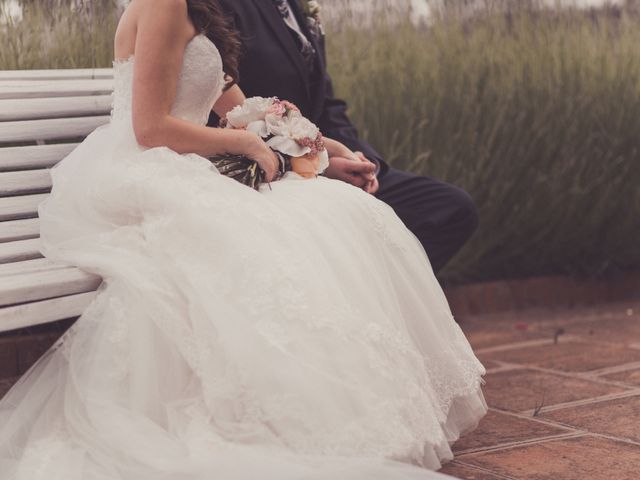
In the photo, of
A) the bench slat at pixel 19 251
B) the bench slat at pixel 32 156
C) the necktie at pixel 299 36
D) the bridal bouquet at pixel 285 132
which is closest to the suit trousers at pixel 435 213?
the necktie at pixel 299 36

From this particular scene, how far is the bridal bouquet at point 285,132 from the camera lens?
2.91 metres

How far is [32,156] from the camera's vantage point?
3.13 meters

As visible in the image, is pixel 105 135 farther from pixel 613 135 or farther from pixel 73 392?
pixel 613 135

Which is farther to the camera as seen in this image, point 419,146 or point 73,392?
point 419,146

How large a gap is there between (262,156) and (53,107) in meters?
0.80

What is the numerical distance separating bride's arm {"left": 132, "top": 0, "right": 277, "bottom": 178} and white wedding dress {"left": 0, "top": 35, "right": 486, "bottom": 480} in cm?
5

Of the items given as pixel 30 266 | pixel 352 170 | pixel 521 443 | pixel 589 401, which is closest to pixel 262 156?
pixel 352 170

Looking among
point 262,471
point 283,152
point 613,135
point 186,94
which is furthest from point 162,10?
point 613,135

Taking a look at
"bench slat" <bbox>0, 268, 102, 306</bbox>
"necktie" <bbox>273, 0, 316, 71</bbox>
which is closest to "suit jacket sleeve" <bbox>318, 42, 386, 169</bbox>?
"necktie" <bbox>273, 0, 316, 71</bbox>

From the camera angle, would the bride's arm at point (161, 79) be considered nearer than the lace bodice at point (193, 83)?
Yes

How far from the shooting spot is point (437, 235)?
11.6 feet

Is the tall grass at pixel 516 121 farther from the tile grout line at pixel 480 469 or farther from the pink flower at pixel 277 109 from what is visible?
the tile grout line at pixel 480 469

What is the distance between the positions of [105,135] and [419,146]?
7.83 ft

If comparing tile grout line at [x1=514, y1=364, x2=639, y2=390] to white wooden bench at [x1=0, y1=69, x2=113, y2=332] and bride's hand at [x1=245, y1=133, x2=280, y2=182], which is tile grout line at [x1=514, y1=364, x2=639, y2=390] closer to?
bride's hand at [x1=245, y1=133, x2=280, y2=182]
